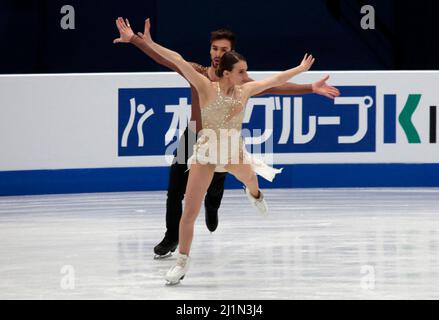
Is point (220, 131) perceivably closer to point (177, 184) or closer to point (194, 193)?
point (194, 193)

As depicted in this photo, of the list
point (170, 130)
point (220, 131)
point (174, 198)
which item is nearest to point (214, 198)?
point (174, 198)

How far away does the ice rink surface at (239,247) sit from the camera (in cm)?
874

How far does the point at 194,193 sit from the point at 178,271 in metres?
0.51

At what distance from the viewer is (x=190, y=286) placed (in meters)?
8.81

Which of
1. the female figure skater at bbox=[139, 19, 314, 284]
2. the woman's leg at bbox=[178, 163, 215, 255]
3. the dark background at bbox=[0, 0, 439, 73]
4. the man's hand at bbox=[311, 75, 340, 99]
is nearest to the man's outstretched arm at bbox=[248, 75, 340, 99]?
the man's hand at bbox=[311, 75, 340, 99]

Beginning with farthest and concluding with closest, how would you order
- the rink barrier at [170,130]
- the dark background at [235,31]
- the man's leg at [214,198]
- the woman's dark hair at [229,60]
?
1. the dark background at [235,31]
2. the rink barrier at [170,130]
3. the man's leg at [214,198]
4. the woman's dark hair at [229,60]

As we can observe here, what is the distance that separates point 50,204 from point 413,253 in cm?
Answer: 390

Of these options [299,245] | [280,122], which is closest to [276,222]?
[299,245]

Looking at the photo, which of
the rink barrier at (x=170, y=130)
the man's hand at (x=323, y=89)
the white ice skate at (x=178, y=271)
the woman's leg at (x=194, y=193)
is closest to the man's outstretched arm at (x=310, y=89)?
the man's hand at (x=323, y=89)

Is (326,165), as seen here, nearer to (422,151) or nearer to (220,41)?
(422,151)

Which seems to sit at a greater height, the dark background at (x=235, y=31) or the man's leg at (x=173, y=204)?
the dark background at (x=235, y=31)

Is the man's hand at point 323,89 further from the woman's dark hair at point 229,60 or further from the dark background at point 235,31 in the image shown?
the dark background at point 235,31

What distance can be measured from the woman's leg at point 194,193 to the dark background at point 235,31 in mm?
7293

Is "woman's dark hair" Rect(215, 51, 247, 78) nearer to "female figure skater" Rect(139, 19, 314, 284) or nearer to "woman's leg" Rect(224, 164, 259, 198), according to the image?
"female figure skater" Rect(139, 19, 314, 284)
